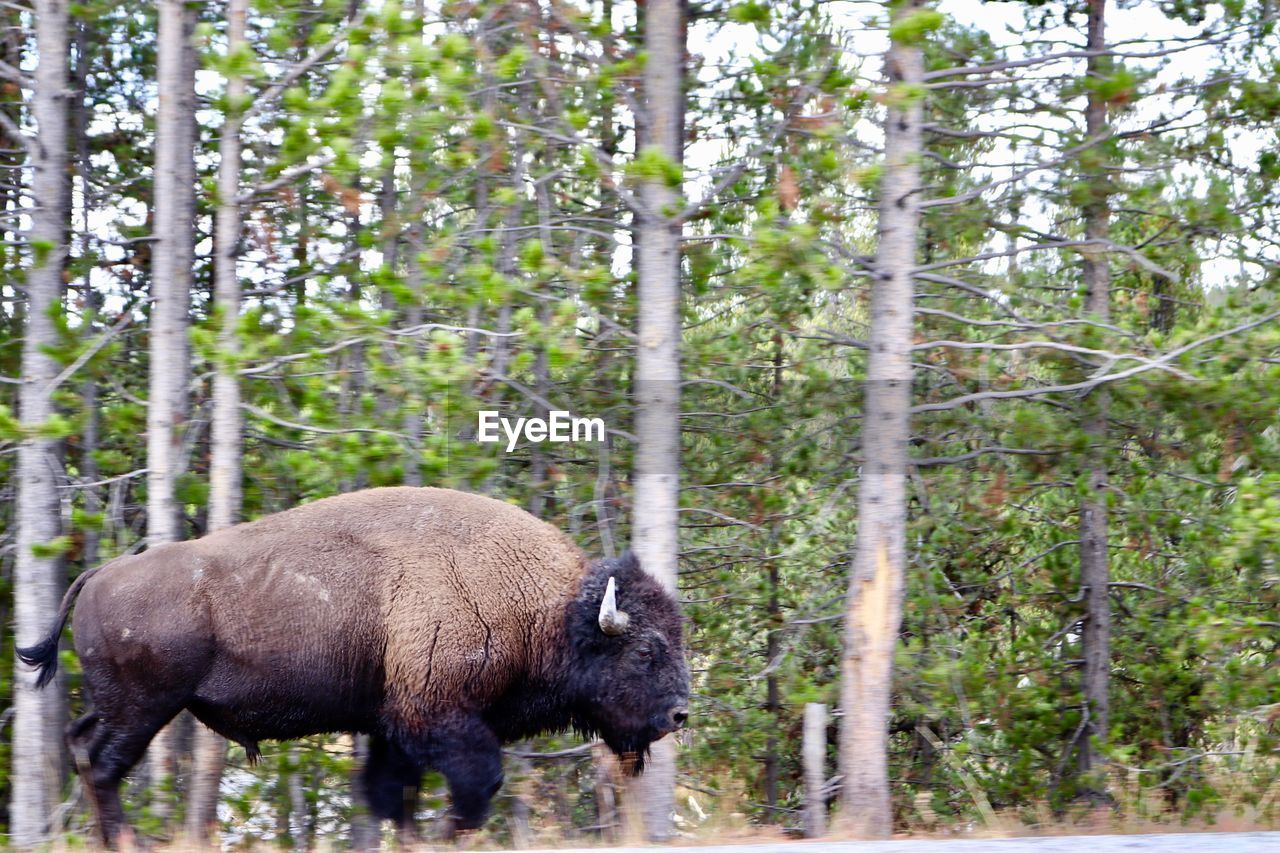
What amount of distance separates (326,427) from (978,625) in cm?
814

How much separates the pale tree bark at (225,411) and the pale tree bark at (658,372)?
2761 millimetres

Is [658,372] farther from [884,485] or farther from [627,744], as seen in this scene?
[627,744]

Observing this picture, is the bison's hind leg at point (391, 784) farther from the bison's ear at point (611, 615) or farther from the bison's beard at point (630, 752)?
the bison's ear at point (611, 615)

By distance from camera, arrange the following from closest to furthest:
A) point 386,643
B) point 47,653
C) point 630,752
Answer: point 47,653 → point 386,643 → point 630,752

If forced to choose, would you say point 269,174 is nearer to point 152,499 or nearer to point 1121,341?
point 152,499

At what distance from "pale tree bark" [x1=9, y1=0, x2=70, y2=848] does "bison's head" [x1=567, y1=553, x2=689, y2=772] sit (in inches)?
136

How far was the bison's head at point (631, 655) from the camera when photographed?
27.9 feet

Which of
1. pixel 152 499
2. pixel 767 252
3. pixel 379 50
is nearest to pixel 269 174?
pixel 379 50

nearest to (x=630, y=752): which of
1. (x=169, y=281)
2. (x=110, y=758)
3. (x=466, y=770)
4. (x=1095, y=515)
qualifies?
(x=466, y=770)

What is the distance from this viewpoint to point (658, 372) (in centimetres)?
895

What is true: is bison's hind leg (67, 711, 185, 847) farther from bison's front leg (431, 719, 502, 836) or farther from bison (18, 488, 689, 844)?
bison's front leg (431, 719, 502, 836)

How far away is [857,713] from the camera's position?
8.88 m
